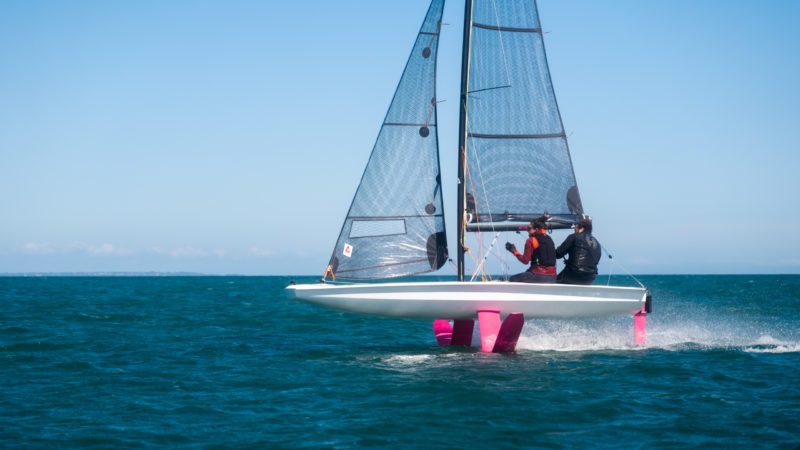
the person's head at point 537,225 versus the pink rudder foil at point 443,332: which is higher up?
the person's head at point 537,225

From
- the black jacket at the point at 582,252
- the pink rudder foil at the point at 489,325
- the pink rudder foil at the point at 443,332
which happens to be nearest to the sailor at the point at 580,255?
the black jacket at the point at 582,252

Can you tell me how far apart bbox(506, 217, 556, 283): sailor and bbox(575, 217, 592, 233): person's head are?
2.28 feet

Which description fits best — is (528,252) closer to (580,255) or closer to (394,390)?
(580,255)

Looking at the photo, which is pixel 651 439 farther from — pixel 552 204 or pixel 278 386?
pixel 552 204

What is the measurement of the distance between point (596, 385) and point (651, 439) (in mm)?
3237

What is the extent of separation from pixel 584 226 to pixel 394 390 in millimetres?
6018

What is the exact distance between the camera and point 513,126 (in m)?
16.7

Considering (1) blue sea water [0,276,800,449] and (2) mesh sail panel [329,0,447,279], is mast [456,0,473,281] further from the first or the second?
(1) blue sea water [0,276,800,449]

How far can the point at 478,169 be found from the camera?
16438 mm

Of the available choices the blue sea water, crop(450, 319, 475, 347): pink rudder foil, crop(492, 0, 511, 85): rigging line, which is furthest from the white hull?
crop(492, 0, 511, 85): rigging line

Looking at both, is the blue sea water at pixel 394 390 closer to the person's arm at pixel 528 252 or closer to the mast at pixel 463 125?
the person's arm at pixel 528 252

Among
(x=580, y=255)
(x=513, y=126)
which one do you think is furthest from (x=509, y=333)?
(x=513, y=126)

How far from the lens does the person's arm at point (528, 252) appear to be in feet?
52.1

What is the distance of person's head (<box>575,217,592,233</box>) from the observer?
54.1 feet
